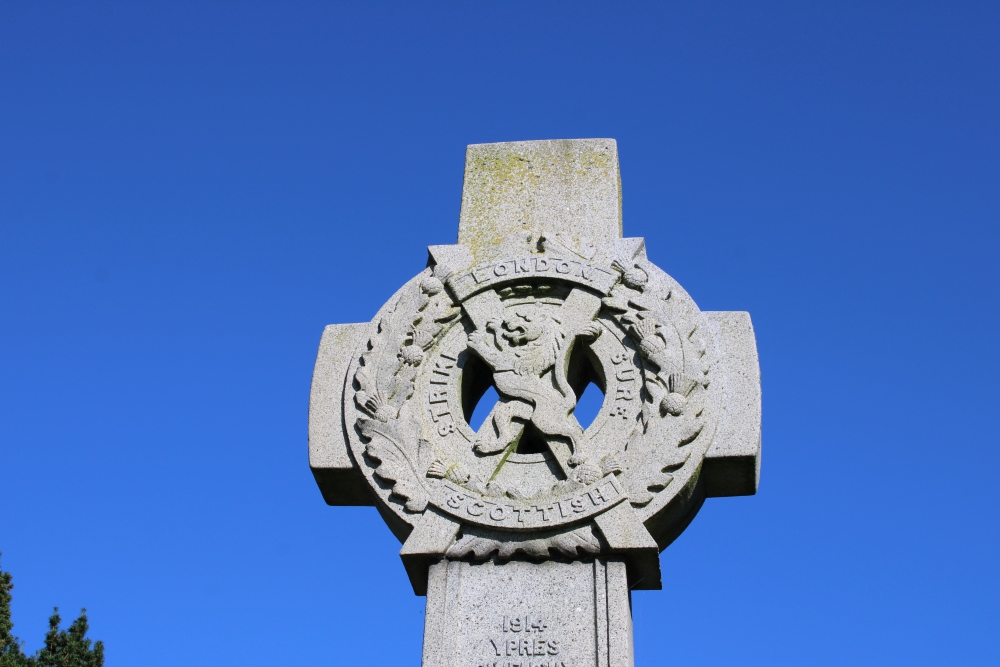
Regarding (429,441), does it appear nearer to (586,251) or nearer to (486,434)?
(486,434)

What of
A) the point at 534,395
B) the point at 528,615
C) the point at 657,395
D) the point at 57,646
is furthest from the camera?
the point at 57,646

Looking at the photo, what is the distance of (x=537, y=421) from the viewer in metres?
8.00

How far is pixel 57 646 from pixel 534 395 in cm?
841

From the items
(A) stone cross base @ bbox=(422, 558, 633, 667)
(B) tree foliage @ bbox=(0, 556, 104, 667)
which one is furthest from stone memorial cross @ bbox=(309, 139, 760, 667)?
(B) tree foliage @ bbox=(0, 556, 104, 667)

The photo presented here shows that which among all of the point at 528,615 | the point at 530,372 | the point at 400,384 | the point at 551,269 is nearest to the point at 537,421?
the point at 530,372

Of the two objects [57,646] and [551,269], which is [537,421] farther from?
[57,646]

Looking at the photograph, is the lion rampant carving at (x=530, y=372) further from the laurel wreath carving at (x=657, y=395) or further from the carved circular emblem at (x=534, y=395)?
the laurel wreath carving at (x=657, y=395)

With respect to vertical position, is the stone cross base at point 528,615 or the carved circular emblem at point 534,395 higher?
the carved circular emblem at point 534,395

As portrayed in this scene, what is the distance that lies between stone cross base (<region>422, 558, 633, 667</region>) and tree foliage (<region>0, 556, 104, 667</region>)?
7676mm

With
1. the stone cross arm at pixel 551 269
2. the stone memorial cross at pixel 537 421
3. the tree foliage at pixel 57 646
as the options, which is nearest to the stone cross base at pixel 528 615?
the stone memorial cross at pixel 537 421

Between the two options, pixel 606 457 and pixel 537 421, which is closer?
pixel 606 457

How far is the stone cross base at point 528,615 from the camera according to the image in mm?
7086

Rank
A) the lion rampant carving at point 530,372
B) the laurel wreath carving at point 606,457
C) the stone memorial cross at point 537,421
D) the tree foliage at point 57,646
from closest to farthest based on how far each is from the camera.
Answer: the stone memorial cross at point 537,421 → the laurel wreath carving at point 606,457 → the lion rampant carving at point 530,372 → the tree foliage at point 57,646

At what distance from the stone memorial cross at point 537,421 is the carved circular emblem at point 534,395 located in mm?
14
